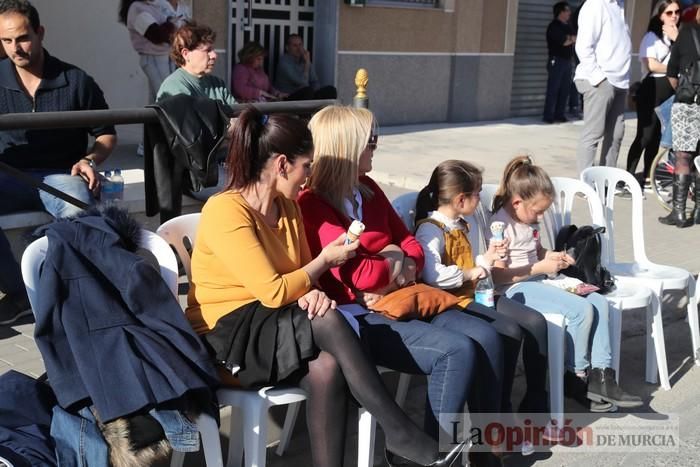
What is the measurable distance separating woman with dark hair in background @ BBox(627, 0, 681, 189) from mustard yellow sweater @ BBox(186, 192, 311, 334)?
6.83 m

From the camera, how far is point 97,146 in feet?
15.4

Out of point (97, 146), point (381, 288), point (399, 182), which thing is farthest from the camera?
point (399, 182)

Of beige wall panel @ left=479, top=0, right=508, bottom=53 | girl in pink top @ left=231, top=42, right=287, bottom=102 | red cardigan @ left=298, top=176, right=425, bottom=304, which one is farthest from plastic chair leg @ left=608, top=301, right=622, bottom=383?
beige wall panel @ left=479, top=0, right=508, bottom=53

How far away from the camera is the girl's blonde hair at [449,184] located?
400 centimetres

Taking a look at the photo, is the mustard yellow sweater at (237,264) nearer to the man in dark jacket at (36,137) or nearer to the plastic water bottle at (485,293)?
the plastic water bottle at (485,293)

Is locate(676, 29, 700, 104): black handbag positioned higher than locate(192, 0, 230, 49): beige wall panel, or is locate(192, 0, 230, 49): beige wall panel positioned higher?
locate(192, 0, 230, 49): beige wall panel

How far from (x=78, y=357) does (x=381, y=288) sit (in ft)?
4.20

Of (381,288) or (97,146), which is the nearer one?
(381,288)

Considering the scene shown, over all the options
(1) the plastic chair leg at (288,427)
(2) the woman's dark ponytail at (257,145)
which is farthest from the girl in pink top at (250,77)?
(2) the woman's dark ponytail at (257,145)

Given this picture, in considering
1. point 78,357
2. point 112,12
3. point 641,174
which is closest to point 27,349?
point 78,357

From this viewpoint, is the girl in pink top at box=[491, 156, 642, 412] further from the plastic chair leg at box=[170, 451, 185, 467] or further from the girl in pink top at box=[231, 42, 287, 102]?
the girl in pink top at box=[231, 42, 287, 102]

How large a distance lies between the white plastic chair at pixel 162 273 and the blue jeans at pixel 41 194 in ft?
4.33

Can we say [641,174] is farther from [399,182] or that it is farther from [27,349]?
[27,349]

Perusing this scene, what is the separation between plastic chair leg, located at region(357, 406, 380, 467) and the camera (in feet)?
10.6
